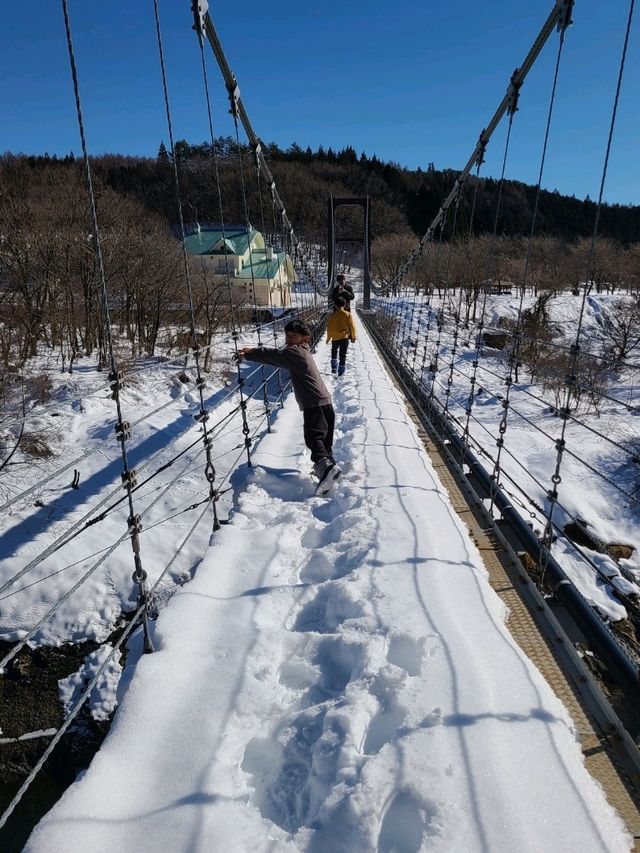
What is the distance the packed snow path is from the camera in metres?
1.10

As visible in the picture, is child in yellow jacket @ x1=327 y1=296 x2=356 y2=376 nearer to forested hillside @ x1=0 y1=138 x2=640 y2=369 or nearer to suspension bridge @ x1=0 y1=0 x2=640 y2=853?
forested hillside @ x1=0 y1=138 x2=640 y2=369

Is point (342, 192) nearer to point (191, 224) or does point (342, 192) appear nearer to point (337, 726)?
point (191, 224)

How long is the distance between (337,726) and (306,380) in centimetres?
217

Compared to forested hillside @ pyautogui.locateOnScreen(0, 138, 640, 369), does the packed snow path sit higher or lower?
lower

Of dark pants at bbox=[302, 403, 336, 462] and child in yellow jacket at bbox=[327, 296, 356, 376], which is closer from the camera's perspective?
dark pants at bbox=[302, 403, 336, 462]

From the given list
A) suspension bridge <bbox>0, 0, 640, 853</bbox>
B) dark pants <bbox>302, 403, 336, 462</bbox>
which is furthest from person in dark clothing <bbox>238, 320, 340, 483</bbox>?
Answer: suspension bridge <bbox>0, 0, 640, 853</bbox>

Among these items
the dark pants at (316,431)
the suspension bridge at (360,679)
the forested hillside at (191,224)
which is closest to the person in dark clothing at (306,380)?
the dark pants at (316,431)

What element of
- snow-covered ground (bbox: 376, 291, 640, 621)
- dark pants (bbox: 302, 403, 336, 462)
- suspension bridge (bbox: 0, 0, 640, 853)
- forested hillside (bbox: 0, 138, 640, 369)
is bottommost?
snow-covered ground (bbox: 376, 291, 640, 621)

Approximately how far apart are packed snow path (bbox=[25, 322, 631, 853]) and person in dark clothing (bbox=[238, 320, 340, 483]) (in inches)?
37.5

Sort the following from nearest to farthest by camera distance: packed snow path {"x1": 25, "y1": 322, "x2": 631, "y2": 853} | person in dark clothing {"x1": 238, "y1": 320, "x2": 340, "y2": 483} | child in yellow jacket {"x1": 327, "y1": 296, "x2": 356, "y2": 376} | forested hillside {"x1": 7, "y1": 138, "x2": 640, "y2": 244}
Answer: packed snow path {"x1": 25, "y1": 322, "x2": 631, "y2": 853}, person in dark clothing {"x1": 238, "y1": 320, "x2": 340, "y2": 483}, child in yellow jacket {"x1": 327, "y1": 296, "x2": 356, "y2": 376}, forested hillside {"x1": 7, "y1": 138, "x2": 640, "y2": 244}

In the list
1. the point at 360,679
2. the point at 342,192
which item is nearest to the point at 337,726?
the point at 360,679

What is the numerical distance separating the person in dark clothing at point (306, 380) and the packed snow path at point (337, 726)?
37.5 inches

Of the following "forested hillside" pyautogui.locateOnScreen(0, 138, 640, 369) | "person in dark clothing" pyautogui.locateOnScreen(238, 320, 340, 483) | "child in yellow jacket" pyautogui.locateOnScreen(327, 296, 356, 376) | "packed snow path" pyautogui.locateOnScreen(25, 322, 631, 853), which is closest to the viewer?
"packed snow path" pyautogui.locateOnScreen(25, 322, 631, 853)

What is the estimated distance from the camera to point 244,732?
4.52ft
